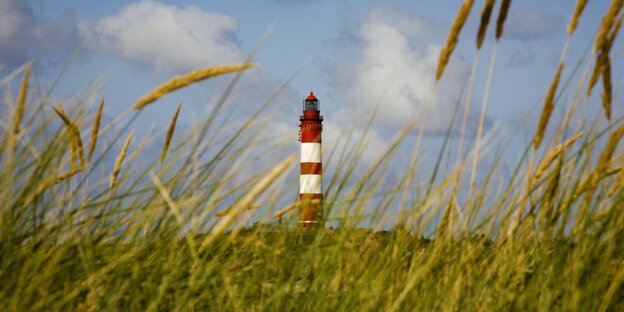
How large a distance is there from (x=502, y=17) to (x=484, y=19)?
6cm

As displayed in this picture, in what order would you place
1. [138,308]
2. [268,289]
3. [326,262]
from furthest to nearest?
[268,289]
[326,262]
[138,308]

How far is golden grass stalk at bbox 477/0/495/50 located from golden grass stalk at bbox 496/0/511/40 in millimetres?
49

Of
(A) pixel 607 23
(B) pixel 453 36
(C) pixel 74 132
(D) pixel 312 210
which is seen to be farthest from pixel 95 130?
(A) pixel 607 23

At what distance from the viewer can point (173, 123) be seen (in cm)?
196

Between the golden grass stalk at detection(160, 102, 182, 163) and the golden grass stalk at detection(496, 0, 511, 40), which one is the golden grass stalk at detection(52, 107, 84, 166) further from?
the golden grass stalk at detection(496, 0, 511, 40)

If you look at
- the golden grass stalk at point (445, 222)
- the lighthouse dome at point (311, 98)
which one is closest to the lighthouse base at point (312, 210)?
the golden grass stalk at point (445, 222)

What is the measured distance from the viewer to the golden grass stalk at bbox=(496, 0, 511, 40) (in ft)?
6.18

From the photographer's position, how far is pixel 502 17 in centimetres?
190

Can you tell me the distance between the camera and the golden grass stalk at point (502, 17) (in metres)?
1.88

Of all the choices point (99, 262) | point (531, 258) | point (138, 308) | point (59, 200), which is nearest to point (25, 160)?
point (59, 200)

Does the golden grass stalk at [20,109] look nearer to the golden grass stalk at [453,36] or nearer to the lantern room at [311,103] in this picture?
the golden grass stalk at [453,36]

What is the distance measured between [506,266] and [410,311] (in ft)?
1.13

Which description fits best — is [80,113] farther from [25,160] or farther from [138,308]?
[138,308]

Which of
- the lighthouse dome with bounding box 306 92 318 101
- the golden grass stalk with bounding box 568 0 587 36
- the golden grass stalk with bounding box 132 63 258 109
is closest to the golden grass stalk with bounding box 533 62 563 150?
the golden grass stalk with bounding box 568 0 587 36
